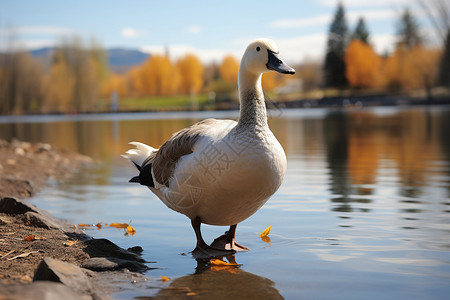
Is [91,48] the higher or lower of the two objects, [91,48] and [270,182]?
the higher

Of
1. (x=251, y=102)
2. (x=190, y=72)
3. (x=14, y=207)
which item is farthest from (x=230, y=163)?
(x=190, y=72)

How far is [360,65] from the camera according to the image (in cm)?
9925

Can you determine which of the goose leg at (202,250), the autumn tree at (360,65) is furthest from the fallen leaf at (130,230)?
the autumn tree at (360,65)

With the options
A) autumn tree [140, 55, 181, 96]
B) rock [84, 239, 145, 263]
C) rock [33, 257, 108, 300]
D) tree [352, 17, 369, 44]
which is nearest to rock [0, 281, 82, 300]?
→ rock [33, 257, 108, 300]

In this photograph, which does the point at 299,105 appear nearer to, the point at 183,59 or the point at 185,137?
the point at 183,59

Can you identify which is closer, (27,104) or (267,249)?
(267,249)

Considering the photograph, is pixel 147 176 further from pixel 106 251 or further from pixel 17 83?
pixel 17 83

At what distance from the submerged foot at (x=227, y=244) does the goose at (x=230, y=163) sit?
0.04 ft

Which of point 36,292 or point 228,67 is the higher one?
point 228,67

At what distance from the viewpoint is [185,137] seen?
5.34 meters

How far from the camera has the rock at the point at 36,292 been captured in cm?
305

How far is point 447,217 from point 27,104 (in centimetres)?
8371

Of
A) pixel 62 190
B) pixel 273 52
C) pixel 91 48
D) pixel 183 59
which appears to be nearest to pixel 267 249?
pixel 273 52

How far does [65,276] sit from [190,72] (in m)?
136
